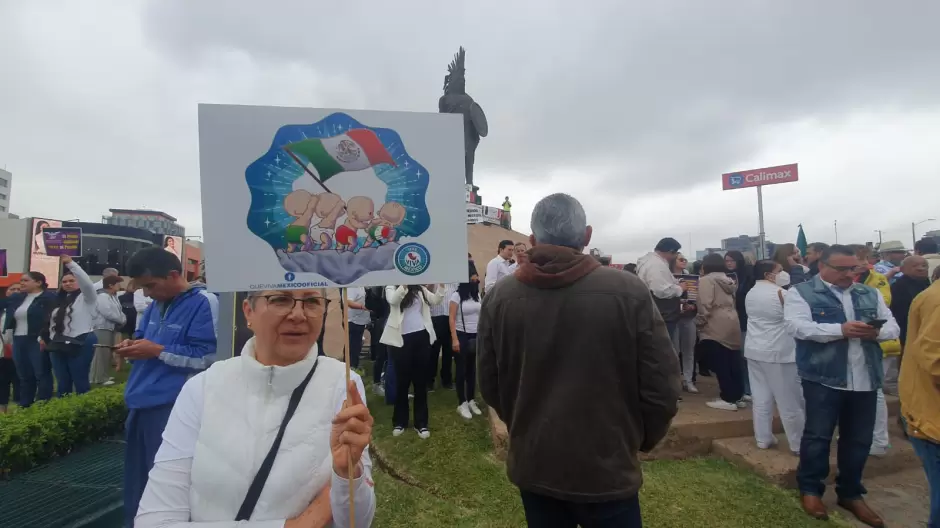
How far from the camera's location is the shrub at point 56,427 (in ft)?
12.4

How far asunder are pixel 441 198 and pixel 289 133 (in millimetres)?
658

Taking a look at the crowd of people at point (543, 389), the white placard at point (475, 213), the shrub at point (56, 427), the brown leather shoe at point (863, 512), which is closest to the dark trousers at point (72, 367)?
the shrub at point (56, 427)

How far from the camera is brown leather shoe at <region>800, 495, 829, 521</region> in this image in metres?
3.34

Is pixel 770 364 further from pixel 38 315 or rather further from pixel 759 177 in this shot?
pixel 759 177

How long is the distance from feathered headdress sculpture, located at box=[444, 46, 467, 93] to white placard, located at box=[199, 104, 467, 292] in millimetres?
20548

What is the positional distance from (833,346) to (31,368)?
961cm

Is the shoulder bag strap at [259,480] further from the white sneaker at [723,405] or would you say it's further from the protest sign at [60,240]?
the protest sign at [60,240]

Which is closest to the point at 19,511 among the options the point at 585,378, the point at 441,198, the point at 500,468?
the point at 500,468

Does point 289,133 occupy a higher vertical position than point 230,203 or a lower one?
higher

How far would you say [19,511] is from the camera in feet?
10.6

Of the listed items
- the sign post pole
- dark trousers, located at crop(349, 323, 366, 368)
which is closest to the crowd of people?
dark trousers, located at crop(349, 323, 366, 368)

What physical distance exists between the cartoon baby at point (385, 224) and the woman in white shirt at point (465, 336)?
12.0 feet

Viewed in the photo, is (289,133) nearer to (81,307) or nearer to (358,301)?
(358,301)

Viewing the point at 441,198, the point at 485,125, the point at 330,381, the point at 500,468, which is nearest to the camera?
the point at 330,381
